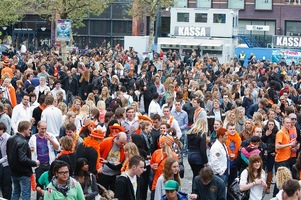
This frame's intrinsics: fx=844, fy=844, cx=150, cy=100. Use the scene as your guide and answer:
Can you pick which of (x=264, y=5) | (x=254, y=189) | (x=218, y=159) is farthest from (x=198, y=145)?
(x=264, y=5)

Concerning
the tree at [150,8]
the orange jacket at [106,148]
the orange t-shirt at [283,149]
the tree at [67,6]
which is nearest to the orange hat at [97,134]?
the orange jacket at [106,148]

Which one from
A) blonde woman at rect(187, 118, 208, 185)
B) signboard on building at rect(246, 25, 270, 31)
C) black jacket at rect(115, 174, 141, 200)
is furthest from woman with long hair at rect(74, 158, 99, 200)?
signboard on building at rect(246, 25, 270, 31)

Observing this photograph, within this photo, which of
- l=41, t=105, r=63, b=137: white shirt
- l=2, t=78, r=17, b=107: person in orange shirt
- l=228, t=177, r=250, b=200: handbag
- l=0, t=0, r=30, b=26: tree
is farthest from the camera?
l=0, t=0, r=30, b=26: tree

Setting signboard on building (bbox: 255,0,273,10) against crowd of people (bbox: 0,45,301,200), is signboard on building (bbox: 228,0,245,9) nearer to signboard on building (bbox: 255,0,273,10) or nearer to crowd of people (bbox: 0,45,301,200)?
signboard on building (bbox: 255,0,273,10)

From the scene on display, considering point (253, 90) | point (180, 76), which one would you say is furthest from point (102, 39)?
point (253, 90)

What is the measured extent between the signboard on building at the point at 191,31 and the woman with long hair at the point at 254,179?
141 feet

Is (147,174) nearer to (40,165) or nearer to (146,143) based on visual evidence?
(146,143)

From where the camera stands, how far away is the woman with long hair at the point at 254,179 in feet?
41.9

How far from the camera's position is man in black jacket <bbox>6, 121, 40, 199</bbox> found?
1345 centimetres

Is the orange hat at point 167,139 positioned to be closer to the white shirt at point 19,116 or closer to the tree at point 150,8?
the white shirt at point 19,116

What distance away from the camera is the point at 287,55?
48500 mm

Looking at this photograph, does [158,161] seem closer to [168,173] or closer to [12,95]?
[168,173]

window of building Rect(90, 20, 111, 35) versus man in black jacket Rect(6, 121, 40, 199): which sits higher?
window of building Rect(90, 20, 111, 35)

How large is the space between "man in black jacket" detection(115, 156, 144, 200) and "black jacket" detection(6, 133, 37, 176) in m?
2.39
